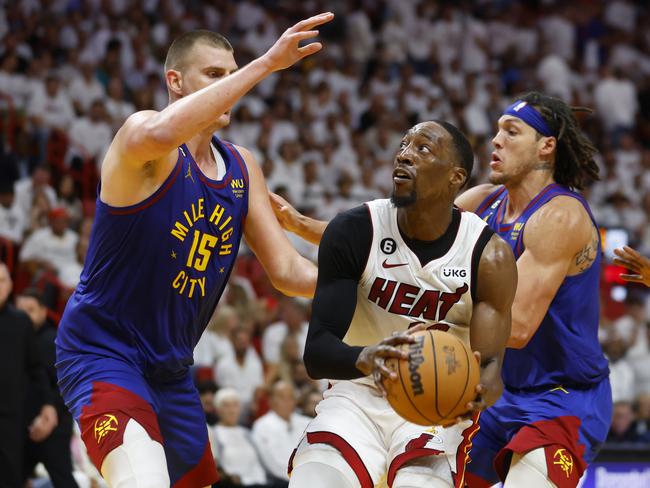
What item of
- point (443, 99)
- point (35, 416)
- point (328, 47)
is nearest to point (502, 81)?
point (443, 99)

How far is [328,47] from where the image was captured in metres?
18.5

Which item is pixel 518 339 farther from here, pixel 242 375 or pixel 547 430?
pixel 242 375

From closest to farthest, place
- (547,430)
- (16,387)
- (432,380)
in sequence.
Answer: (432,380)
(547,430)
(16,387)

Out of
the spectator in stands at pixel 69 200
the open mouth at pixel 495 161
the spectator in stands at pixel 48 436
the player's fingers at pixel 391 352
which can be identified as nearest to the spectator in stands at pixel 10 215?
the spectator in stands at pixel 69 200

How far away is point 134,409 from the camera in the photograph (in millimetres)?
4559

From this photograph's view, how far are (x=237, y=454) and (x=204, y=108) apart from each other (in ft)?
20.4

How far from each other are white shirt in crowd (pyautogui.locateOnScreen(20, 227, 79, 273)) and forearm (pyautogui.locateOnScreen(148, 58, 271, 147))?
25.2ft

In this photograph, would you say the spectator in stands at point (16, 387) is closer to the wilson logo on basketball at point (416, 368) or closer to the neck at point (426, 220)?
the neck at point (426, 220)

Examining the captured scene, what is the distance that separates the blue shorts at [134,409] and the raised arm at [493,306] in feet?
4.61

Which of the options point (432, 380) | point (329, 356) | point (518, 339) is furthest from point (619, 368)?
point (432, 380)

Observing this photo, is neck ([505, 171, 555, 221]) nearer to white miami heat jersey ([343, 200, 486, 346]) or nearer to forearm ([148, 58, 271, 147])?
white miami heat jersey ([343, 200, 486, 346])

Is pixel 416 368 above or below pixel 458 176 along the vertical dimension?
below

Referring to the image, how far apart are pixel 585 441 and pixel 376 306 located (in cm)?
145

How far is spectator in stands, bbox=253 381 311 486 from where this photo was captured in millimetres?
10203
